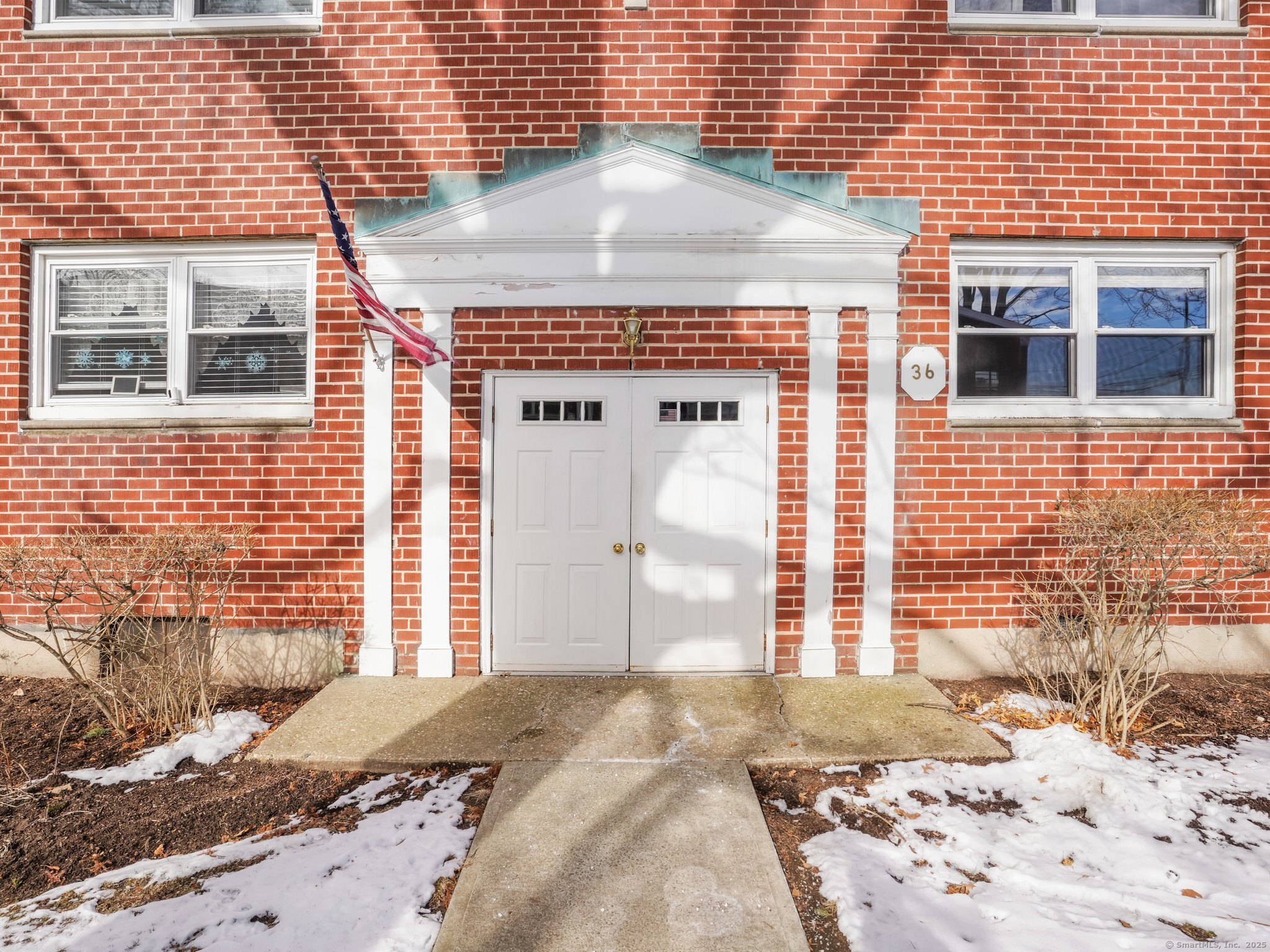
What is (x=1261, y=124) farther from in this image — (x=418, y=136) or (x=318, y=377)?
(x=318, y=377)

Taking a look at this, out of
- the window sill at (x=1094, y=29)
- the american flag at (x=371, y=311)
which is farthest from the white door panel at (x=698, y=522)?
the window sill at (x=1094, y=29)

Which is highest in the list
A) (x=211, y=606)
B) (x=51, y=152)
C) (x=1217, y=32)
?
(x=1217, y=32)

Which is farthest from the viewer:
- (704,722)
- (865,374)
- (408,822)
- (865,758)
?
(865,374)

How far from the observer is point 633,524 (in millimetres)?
5039

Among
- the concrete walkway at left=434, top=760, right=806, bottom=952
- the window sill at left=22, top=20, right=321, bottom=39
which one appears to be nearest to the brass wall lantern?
the concrete walkway at left=434, top=760, right=806, bottom=952

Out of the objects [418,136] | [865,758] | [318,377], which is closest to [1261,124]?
[865,758]

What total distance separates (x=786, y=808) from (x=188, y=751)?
Answer: 12.6 ft

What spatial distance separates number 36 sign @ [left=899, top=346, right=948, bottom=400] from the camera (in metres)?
5.09

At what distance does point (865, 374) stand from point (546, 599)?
3.16 meters

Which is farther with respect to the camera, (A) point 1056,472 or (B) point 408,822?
(A) point 1056,472

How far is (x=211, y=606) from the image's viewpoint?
5.11 metres

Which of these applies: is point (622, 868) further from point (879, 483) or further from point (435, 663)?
point (879, 483)

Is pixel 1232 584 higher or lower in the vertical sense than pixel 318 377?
lower

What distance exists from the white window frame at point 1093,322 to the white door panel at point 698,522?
73.5 inches
